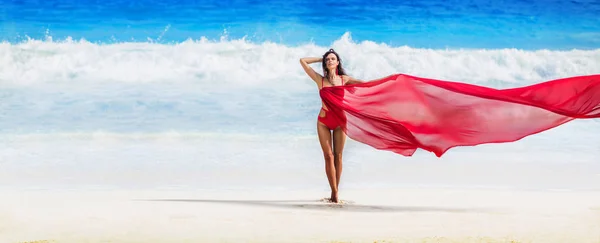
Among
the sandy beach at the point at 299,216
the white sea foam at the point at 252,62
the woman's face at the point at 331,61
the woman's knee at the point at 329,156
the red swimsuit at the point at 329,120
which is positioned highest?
the white sea foam at the point at 252,62

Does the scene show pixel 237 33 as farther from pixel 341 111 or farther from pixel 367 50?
pixel 341 111

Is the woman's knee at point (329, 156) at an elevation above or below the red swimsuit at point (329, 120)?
below

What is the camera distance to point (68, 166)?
6.55 metres

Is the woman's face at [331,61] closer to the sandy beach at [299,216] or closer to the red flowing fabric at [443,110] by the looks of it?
the red flowing fabric at [443,110]

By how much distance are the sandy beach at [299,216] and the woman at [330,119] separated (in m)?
0.27

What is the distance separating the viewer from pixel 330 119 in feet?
16.0

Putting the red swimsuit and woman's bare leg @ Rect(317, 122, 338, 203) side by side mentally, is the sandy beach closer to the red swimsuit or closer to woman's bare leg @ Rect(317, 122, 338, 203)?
woman's bare leg @ Rect(317, 122, 338, 203)

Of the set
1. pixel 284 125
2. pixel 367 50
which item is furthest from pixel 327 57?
pixel 367 50

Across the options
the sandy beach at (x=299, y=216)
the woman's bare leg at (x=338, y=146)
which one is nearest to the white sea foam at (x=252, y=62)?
the sandy beach at (x=299, y=216)

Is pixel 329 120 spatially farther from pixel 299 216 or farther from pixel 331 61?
pixel 299 216

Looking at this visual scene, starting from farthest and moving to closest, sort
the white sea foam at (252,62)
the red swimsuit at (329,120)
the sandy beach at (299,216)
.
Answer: the white sea foam at (252,62), the red swimsuit at (329,120), the sandy beach at (299,216)

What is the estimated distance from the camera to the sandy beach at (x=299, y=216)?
4.19 meters

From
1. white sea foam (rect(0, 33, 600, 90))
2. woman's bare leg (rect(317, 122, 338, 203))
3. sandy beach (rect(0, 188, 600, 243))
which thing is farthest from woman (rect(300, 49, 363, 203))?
white sea foam (rect(0, 33, 600, 90))

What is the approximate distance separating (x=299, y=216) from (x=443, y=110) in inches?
43.0
